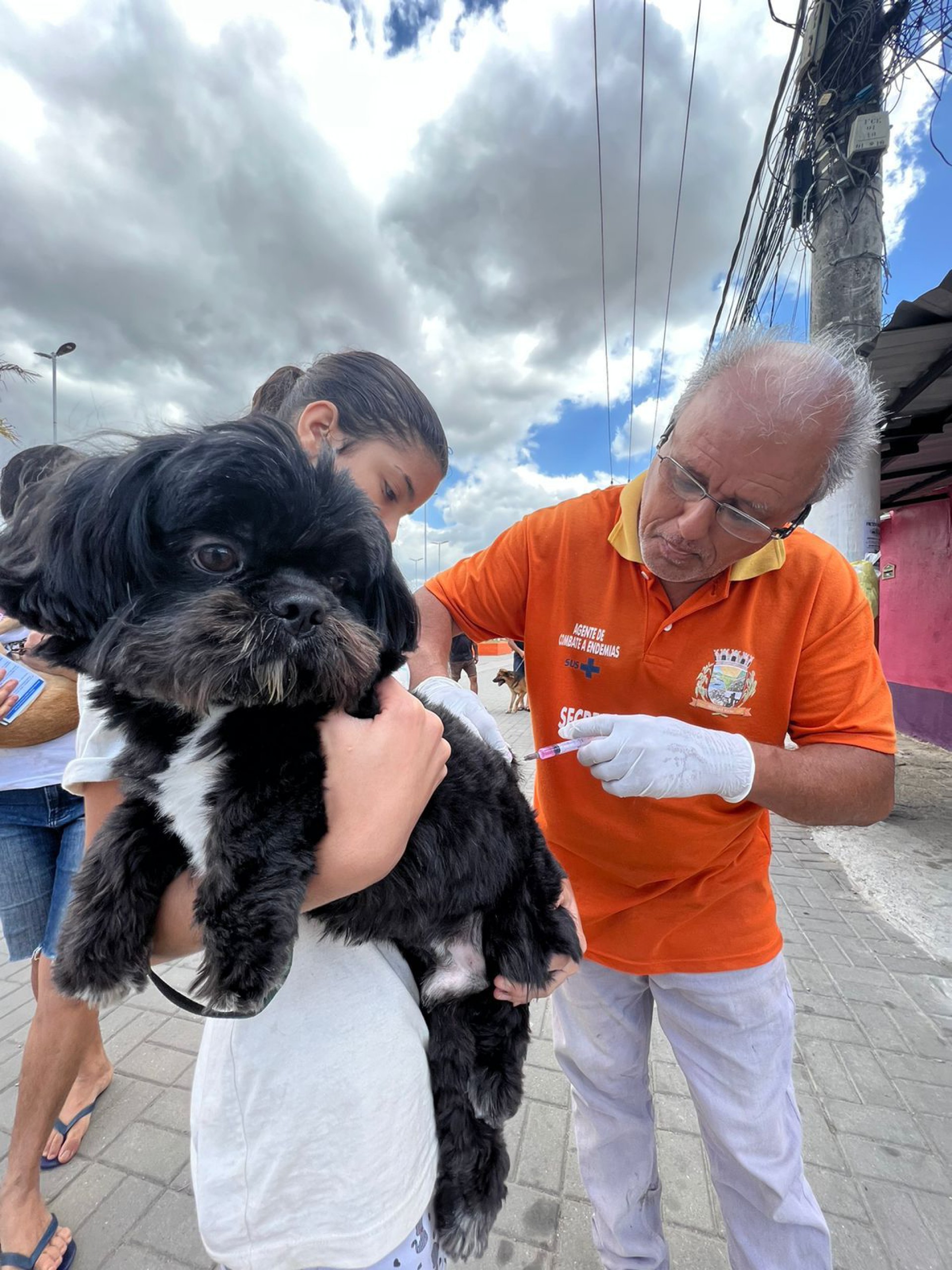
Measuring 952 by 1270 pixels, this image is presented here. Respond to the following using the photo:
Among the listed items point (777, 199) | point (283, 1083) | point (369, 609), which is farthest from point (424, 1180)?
point (777, 199)

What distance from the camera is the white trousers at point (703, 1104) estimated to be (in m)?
1.61

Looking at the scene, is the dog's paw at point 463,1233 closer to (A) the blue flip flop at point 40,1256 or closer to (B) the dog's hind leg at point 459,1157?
(B) the dog's hind leg at point 459,1157

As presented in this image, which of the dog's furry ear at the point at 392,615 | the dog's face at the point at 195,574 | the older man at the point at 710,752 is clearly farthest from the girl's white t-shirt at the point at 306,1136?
the dog's furry ear at the point at 392,615

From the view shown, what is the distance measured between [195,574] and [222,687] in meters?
0.27

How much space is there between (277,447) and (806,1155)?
10.4 feet

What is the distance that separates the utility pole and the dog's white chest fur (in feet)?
16.4

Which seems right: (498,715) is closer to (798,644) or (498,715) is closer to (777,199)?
(777,199)

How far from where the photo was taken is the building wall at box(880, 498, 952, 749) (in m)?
7.59

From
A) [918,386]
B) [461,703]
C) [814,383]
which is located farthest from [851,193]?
[461,703]

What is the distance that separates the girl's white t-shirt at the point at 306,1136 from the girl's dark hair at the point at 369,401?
1.42m

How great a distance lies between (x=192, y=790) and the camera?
3.85 ft

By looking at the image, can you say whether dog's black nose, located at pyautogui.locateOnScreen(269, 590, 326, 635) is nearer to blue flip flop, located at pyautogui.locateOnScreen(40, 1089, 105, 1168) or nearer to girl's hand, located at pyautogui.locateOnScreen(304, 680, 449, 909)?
girl's hand, located at pyautogui.locateOnScreen(304, 680, 449, 909)

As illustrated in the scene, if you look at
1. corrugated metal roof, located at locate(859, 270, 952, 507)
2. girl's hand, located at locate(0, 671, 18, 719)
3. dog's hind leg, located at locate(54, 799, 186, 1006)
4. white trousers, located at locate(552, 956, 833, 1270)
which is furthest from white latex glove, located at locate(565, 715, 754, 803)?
corrugated metal roof, located at locate(859, 270, 952, 507)

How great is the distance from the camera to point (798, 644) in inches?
64.7
